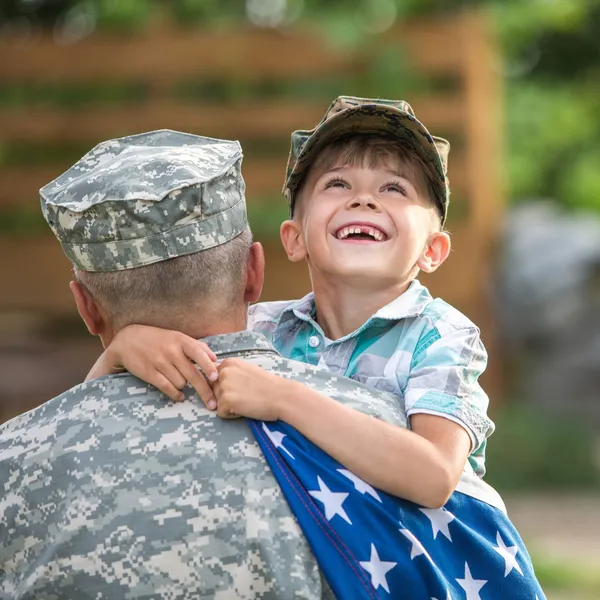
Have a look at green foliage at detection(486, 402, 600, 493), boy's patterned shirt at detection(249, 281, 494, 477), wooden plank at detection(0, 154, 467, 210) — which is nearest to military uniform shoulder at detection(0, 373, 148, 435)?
boy's patterned shirt at detection(249, 281, 494, 477)

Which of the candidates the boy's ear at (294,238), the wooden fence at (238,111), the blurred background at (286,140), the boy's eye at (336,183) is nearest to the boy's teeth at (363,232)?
the boy's eye at (336,183)

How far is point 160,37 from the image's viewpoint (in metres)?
8.20

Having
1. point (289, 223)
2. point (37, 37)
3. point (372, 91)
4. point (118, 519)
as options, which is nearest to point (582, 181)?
point (372, 91)

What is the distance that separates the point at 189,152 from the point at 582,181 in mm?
11099

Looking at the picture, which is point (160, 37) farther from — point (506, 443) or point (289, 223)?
point (289, 223)

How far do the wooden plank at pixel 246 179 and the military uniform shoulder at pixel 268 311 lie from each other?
214 inches

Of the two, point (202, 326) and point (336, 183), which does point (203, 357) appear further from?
point (336, 183)

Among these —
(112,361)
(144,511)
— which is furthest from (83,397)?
(144,511)

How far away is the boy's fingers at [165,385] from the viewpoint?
1937 millimetres

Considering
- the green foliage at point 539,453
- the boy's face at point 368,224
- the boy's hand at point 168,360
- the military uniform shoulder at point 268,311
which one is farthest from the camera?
the green foliage at point 539,453

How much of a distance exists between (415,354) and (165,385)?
1.64 ft

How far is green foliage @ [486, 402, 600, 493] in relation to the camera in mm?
7609

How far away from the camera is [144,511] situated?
1859 millimetres

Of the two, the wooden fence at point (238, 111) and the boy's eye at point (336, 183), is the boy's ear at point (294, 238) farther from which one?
the wooden fence at point (238, 111)
